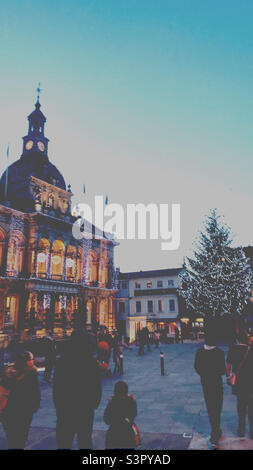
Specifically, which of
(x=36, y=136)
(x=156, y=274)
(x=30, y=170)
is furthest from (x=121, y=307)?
(x=36, y=136)

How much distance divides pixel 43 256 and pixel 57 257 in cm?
310

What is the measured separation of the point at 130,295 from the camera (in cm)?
5219

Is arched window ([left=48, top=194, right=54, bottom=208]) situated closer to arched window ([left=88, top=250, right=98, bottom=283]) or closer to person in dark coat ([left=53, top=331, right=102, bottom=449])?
arched window ([left=88, top=250, right=98, bottom=283])

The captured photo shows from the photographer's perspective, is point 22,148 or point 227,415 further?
point 22,148

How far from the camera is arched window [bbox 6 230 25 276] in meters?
30.8

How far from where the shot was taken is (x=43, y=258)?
33375 millimetres

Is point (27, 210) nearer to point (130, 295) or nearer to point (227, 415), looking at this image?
point (130, 295)

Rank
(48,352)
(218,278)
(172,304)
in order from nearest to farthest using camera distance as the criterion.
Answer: (48,352) → (218,278) → (172,304)

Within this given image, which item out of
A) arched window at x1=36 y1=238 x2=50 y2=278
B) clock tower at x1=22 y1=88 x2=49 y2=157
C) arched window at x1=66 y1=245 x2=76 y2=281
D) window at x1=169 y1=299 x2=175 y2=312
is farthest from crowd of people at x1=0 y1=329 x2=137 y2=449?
window at x1=169 y1=299 x2=175 y2=312

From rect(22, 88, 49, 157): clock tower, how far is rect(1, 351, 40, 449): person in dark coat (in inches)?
1490

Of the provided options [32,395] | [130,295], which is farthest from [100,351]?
[130,295]

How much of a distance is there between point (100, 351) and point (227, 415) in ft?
17.8

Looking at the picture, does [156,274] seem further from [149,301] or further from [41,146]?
[41,146]
